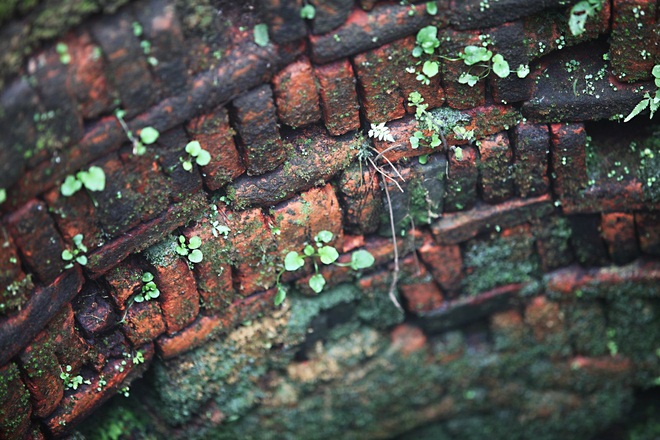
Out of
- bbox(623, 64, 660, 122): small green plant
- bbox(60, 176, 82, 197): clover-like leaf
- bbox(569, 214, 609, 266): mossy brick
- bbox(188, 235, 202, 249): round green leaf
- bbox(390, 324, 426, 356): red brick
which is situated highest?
bbox(60, 176, 82, 197): clover-like leaf

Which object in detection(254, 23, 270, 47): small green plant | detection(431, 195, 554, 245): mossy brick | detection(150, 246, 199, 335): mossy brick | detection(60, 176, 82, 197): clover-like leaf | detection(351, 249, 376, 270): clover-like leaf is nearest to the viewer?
detection(60, 176, 82, 197): clover-like leaf

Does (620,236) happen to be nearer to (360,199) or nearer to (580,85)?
(580,85)

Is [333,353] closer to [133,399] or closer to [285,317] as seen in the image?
[285,317]

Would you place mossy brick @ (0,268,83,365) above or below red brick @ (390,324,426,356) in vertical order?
above

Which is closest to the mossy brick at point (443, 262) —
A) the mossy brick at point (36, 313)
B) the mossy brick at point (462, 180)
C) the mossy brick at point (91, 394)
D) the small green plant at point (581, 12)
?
the mossy brick at point (462, 180)

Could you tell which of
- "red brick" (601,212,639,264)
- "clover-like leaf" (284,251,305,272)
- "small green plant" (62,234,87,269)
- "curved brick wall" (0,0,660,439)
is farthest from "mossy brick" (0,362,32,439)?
"red brick" (601,212,639,264)

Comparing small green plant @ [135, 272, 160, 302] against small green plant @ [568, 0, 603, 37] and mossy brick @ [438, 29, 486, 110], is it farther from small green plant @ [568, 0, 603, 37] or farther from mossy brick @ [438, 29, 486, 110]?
small green plant @ [568, 0, 603, 37]

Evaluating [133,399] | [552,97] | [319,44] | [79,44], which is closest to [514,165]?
[552,97]
